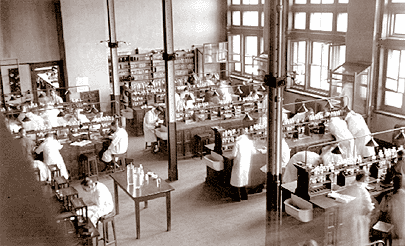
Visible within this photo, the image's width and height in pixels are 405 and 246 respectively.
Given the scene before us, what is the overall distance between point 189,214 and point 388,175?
364 cm

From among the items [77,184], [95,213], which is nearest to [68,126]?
[77,184]

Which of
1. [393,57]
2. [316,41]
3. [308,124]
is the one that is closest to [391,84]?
[393,57]

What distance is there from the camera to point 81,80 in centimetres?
1530

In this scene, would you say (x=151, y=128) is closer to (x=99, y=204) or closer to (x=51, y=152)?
(x=51, y=152)

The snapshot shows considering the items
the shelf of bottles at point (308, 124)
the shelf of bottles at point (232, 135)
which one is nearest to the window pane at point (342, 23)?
the shelf of bottles at point (308, 124)

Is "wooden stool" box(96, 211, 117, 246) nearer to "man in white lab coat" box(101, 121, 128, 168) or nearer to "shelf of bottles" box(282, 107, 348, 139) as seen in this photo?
"man in white lab coat" box(101, 121, 128, 168)

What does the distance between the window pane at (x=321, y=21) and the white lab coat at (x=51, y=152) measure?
9121 mm

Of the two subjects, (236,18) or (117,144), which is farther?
(236,18)

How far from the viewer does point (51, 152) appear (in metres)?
8.84

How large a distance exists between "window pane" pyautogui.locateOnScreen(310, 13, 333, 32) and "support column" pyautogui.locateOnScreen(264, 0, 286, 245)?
8113 millimetres

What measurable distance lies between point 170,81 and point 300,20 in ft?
23.8

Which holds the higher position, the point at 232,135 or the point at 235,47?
the point at 235,47

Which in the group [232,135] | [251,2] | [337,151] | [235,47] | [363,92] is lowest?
[232,135]

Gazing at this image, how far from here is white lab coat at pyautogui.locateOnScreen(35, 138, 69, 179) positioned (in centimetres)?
883
